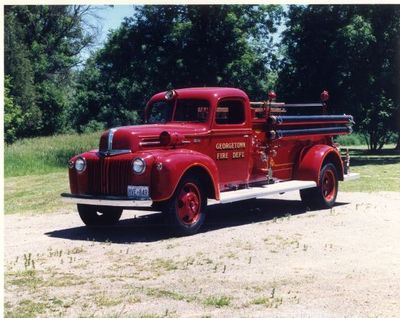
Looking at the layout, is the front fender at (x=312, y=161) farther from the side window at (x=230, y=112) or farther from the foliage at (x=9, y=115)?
the foliage at (x=9, y=115)

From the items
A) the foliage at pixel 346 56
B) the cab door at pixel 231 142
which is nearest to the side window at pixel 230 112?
the cab door at pixel 231 142

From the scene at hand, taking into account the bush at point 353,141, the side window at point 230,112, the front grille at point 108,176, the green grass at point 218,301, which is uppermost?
the side window at point 230,112

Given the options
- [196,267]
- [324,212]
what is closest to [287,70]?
[324,212]

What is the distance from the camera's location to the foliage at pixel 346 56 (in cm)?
2552

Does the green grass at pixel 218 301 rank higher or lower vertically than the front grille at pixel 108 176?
lower

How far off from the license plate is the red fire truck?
0.01 m

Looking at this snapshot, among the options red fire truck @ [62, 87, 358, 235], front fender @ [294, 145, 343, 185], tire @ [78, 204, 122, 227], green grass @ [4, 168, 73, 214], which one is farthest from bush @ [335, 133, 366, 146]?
tire @ [78, 204, 122, 227]

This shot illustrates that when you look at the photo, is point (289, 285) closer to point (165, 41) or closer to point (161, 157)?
point (161, 157)

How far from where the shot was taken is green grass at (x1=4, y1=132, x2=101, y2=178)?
21344 millimetres

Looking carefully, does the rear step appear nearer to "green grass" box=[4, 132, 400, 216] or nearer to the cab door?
the cab door

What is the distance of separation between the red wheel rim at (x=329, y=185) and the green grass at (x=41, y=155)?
11615 mm

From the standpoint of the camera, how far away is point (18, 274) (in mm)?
6992

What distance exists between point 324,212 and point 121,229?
146 inches

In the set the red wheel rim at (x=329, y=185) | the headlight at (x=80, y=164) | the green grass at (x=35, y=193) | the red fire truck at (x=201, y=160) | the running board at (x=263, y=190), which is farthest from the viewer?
the green grass at (x=35, y=193)
